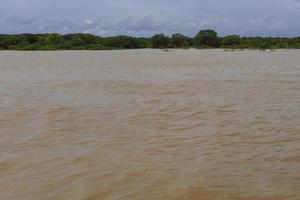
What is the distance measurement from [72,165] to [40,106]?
5450 millimetres

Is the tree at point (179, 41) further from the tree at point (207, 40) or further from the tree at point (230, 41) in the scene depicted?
the tree at point (230, 41)

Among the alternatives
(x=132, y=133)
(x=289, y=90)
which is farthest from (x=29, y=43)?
(x=132, y=133)

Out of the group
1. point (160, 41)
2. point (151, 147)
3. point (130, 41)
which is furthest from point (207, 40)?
point (151, 147)

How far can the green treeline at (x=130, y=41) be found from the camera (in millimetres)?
67750

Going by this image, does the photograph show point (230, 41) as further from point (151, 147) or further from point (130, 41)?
point (151, 147)

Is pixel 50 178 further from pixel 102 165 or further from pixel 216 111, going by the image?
pixel 216 111

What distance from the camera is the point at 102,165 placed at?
6.10 m

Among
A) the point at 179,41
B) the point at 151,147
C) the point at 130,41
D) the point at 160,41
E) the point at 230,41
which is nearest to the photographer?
the point at 151,147

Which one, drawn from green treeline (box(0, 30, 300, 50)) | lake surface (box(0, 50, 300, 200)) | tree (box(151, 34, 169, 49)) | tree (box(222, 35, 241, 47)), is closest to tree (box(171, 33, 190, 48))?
green treeline (box(0, 30, 300, 50))

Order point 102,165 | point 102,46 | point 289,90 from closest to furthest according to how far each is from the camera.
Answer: point 102,165 → point 289,90 → point 102,46

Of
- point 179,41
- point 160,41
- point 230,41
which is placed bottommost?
point 230,41

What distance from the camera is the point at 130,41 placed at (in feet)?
235

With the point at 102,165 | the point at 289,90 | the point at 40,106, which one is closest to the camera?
the point at 102,165

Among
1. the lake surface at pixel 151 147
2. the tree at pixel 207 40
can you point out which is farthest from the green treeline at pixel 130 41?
the lake surface at pixel 151 147
